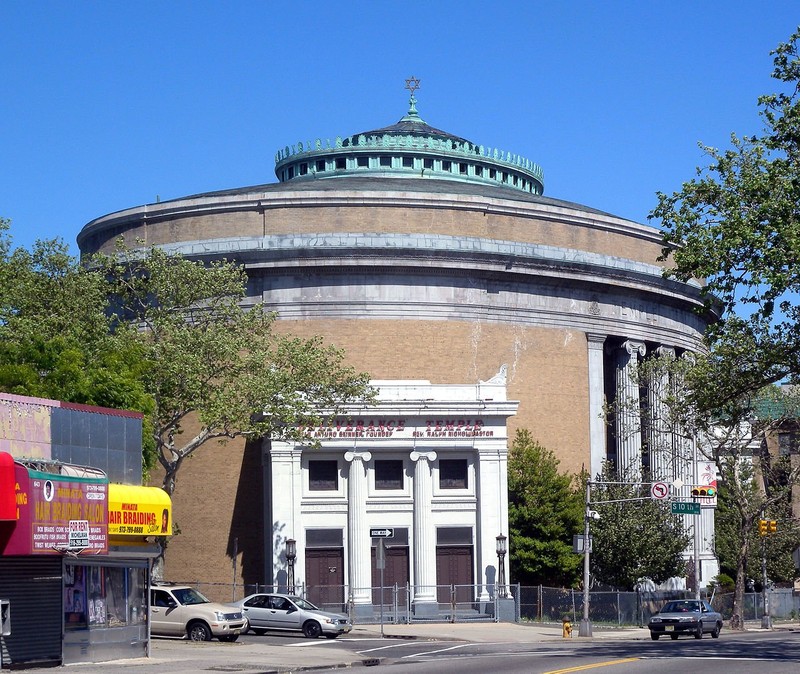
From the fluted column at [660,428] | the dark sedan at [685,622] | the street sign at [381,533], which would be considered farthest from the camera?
the fluted column at [660,428]

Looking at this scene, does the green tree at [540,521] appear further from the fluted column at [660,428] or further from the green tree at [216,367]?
the green tree at [216,367]

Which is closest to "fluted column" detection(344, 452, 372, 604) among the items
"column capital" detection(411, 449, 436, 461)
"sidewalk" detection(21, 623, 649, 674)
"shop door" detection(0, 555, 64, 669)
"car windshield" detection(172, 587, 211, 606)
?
"column capital" detection(411, 449, 436, 461)

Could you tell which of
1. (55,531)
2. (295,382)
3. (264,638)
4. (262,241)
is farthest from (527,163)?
(55,531)

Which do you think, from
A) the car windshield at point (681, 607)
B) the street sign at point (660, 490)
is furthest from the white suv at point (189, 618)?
the street sign at point (660, 490)

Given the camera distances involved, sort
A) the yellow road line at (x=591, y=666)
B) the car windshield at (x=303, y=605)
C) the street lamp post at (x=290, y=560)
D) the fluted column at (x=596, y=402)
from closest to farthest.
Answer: the yellow road line at (x=591, y=666) < the car windshield at (x=303, y=605) < the street lamp post at (x=290, y=560) < the fluted column at (x=596, y=402)

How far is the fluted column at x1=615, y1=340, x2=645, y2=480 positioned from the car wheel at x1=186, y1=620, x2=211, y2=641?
32176 millimetres

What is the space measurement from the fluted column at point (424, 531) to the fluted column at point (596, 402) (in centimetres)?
1358

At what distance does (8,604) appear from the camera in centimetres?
2838

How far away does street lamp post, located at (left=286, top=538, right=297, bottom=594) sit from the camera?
57.6m

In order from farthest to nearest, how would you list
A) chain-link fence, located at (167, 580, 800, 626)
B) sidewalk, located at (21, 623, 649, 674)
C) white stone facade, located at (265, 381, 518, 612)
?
white stone facade, located at (265, 381, 518, 612), chain-link fence, located at (167, 580, 800, 626), sidewalk, located at (21, 623, 649, 674)

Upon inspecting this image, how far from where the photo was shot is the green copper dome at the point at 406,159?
80312 mm

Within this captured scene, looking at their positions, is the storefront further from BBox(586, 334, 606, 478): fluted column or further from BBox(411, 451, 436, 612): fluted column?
BBox(586, 334, 606, 478): fluted column

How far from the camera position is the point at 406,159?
80.8 m

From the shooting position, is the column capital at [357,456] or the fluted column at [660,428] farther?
the fluted column at [660,428]
